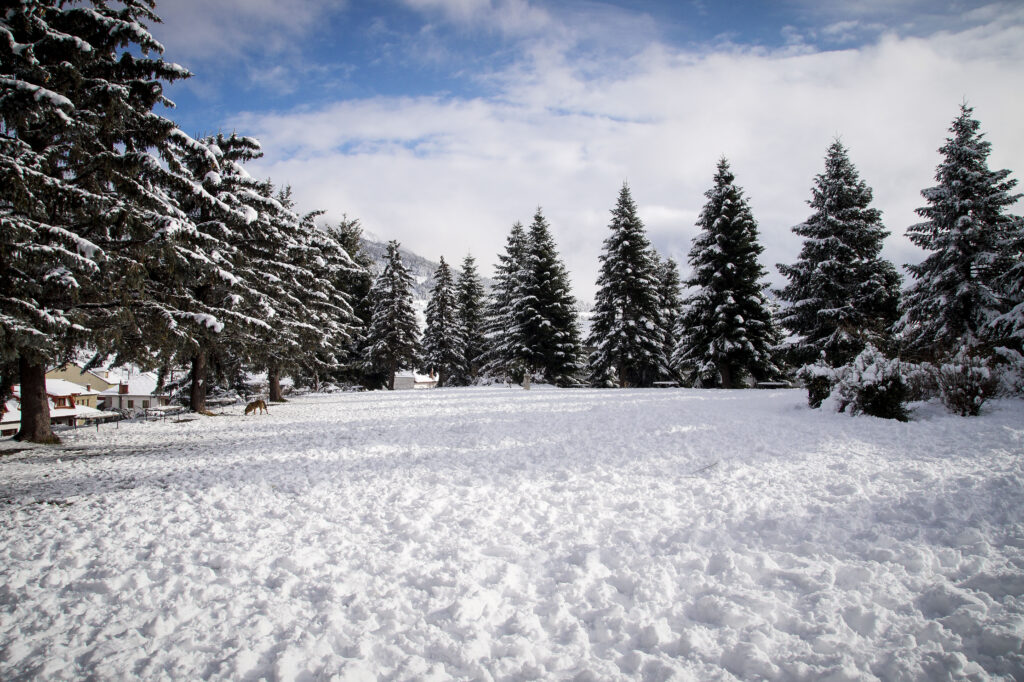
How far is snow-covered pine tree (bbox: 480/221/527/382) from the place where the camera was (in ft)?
101

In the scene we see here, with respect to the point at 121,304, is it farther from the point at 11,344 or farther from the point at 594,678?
the point at 594,678

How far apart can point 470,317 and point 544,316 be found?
10.9 meters

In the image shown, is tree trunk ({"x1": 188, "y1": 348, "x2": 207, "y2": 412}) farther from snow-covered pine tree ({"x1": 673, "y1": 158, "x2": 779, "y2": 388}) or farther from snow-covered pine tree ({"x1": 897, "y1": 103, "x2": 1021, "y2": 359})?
snow-covered pine tree ({"x1": 897, "y1": 103, "x2": 1021, "y2": 359})

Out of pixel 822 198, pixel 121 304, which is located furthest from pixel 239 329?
pixel 822 198

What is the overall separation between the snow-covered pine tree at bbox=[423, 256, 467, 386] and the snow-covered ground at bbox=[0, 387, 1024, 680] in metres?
29.1

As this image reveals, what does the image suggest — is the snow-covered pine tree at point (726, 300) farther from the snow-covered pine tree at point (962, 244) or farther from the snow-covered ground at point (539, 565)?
the snow-covered ground at point (539, 565)

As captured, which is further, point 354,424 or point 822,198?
point 822,198

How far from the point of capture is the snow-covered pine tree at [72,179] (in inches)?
316

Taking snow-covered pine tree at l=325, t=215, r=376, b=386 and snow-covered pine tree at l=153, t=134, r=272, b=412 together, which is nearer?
snow-covered pine tree at l=153, t=134, r=272, b=412

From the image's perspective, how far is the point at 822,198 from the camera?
21.7 meters

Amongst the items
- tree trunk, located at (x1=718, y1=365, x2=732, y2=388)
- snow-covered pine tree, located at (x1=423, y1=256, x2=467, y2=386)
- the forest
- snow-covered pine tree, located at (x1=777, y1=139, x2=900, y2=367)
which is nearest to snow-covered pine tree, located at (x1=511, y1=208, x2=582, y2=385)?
the forest

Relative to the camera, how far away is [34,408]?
11188mm

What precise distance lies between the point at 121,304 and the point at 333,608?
10189 millimetres

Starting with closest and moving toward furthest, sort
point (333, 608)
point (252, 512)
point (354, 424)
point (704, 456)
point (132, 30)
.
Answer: point (333, 608)
point (252, 512)
point (704, 456)
point (132, 30)
point (354, 424)
